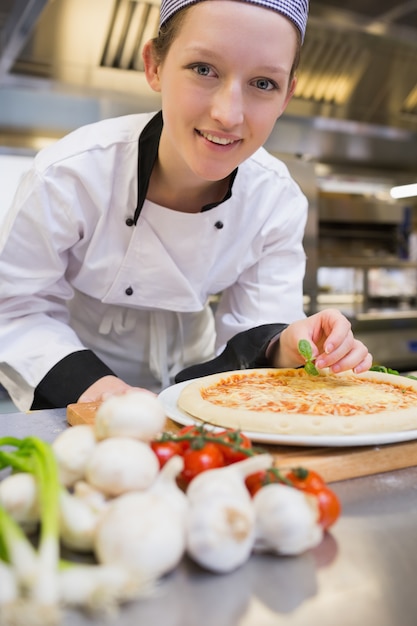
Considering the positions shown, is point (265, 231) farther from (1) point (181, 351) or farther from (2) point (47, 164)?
(2) point (47, 164)

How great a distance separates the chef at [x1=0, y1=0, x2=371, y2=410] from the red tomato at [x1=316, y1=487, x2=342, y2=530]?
46 cm

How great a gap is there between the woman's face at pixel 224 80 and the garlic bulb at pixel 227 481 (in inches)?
25.2

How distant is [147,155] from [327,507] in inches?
36.9

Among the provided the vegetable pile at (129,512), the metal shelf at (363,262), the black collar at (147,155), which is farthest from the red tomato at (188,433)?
the metal shelf at (363,262)

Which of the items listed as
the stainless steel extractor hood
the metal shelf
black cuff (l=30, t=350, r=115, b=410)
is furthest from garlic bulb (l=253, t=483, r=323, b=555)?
the metal shelf

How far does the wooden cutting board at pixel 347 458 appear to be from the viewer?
0.78m

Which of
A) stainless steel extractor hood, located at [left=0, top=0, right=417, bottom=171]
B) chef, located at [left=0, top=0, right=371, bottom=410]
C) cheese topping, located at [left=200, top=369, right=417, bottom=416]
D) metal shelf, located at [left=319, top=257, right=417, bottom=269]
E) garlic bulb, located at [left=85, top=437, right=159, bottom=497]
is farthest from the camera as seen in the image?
metal shelf, located at [left=319, top=257, right=417, bottom=269]

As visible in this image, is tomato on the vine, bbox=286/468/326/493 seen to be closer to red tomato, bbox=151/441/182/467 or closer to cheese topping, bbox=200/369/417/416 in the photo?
red tomato, bbox=151/441/182/467

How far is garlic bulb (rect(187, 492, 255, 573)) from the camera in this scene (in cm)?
50

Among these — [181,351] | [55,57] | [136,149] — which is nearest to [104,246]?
[136,149]

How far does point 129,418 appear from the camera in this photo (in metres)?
0.63

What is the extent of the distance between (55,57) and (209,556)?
10.1 feet

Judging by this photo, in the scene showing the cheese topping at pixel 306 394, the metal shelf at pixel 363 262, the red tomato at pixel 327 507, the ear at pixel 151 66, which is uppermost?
the ear at pixel 151 66

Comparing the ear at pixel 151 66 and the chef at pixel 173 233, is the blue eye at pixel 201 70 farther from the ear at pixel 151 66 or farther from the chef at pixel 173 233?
the ear at pixel 151 66
